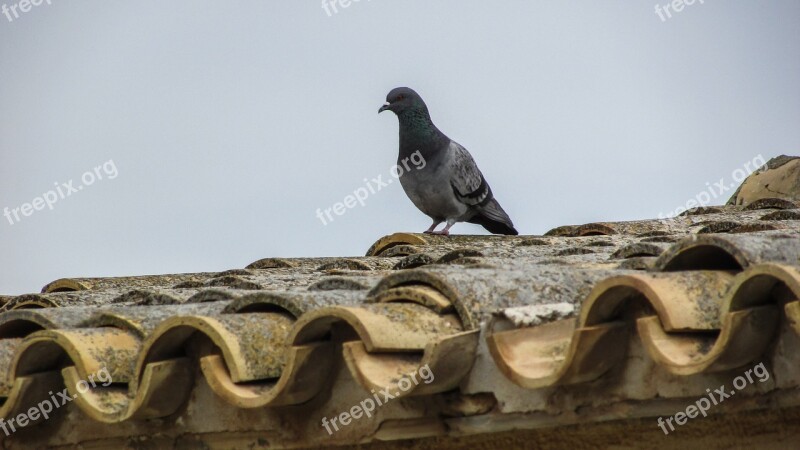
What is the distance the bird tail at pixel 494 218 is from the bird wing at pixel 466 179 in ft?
0.44

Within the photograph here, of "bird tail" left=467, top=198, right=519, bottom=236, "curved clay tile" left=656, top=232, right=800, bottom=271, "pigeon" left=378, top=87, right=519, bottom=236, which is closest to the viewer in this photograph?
"curved clay tile" left=656, top=232, right=800, bottom=271

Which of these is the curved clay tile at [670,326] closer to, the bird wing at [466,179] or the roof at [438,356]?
the roof at [438,356]

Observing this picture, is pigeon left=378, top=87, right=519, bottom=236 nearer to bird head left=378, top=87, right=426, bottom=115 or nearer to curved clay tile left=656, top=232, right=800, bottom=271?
bird head left=378, top=87, right=426, bottom=115

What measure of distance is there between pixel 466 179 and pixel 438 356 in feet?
20.9

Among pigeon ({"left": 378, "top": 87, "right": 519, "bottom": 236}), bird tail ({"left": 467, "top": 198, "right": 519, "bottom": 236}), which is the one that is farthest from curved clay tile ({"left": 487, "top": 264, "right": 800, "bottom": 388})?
bird tail ({"left": 467, "top": 198, "right": 519, "bottom": 236})

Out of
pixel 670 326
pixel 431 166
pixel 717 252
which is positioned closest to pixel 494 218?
pixel 431 166

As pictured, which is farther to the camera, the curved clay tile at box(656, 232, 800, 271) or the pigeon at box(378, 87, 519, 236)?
the pigeon at box(378, 87, 519, 236)

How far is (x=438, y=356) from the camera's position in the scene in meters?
2.16

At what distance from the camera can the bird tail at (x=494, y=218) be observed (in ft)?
29.6

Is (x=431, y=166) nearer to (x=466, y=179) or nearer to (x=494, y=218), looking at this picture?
(x=466, y=179)

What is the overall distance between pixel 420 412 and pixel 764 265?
2.50 feet

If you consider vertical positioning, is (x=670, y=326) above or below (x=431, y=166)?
above

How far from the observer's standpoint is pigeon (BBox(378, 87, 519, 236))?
828 cm

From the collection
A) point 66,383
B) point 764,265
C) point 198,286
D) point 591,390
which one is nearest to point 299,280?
point 198,286
